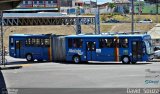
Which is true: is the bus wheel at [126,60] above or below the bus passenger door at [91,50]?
below

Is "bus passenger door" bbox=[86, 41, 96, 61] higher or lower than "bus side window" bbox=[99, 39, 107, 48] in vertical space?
lower

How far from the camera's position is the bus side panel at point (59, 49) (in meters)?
40.5

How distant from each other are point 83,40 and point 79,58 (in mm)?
1558

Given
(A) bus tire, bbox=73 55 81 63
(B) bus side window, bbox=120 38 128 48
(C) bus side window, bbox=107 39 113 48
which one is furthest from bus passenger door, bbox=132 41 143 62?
(A) bus tire, bbox=73 55 81 63

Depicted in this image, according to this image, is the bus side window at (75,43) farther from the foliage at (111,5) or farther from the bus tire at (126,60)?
the foliage at (111,5)

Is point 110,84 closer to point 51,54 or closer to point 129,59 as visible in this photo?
point 129,59

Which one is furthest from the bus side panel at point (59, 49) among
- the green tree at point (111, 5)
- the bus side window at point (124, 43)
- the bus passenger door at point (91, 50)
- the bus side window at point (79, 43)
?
the green tree at point (111, 5)

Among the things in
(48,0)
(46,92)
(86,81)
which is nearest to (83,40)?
(86,81)

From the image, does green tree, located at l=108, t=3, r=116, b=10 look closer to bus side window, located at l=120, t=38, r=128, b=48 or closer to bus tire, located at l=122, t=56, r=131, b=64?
bus side window, located at l=120, t=38, r=128, b=48

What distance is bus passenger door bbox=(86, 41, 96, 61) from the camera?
38.8 m

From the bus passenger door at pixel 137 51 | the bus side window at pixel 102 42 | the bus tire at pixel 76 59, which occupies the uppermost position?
the bus side window at pixel 102 42

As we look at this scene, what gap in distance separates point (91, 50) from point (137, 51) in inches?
152

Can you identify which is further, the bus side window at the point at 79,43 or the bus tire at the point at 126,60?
the bus side window at the point at 79,43

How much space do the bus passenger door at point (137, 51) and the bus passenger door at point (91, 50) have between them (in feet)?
10.9
